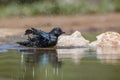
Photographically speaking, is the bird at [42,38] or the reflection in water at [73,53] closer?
the reflection in water at [73,53]

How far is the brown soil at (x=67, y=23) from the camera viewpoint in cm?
2277

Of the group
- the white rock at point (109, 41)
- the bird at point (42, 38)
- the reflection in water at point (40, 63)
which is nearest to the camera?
the reflection in water at point (40, 63)

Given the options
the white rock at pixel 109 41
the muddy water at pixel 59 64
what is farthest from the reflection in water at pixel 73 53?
the white rock at pixel 109 41

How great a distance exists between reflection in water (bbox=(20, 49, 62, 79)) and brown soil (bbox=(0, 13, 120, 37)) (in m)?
8.36

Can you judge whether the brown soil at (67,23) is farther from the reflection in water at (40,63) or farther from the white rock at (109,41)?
the reflection in water at (40,63)

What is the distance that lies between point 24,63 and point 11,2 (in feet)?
56.3

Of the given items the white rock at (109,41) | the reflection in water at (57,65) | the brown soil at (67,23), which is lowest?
the reflection in water at (57,65)

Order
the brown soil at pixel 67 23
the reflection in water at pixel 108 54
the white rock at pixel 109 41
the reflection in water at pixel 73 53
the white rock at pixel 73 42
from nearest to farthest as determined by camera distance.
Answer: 1. the reflection in water at pixel 108 54
2. the reflection in water at pixel 73 53
3. the white rock at pixel 109 41
4. the white rock at pixel 73 42
5. the brown soil at pixel 67 23

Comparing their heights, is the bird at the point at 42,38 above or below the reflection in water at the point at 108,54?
above

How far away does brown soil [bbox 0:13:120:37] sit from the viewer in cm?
2277

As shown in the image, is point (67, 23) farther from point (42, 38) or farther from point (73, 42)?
point (42, 38)

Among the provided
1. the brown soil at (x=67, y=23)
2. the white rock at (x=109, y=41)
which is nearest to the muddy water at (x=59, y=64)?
the white rock at (x=109, y=41)

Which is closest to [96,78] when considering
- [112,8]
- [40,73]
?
[40,73]

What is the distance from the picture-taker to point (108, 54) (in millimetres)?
12555
